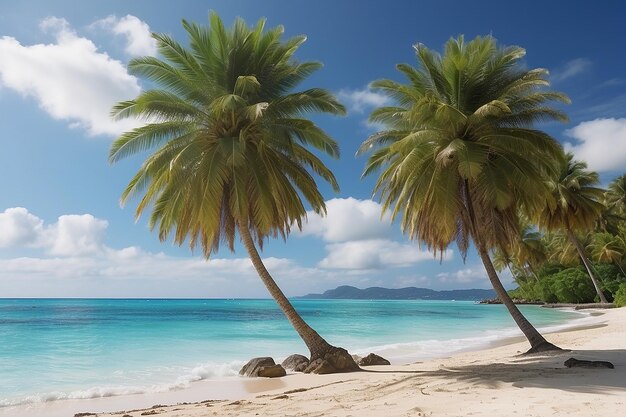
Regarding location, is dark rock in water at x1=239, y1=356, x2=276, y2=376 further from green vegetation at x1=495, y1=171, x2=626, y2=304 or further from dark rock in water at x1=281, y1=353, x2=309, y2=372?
green vegetation at x1=495, y1=171, x2=626, y2=304

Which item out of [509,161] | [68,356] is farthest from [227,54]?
[68,356]

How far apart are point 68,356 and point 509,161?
62.0 feet

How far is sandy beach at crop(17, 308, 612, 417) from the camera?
20.2 ft

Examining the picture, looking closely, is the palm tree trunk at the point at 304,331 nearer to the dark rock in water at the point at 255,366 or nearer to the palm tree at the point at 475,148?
the dark rock in water at the point at 255,366

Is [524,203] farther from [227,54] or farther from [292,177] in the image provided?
[227,54]

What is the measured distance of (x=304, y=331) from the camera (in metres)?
12.4

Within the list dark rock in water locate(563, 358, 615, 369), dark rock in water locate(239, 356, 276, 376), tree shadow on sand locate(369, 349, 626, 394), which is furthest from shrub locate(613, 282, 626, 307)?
dark rock in water locate(239, 356, 276, 376)

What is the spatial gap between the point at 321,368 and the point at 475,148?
7.33 m

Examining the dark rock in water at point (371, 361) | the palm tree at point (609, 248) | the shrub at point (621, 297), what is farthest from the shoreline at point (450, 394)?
the palm tree at point (609, 248)

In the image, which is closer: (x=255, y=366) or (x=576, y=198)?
(x=255, y=366)

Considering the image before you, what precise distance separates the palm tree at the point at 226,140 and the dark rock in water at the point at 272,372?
1.01 m

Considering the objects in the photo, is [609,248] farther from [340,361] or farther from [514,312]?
[340,361]

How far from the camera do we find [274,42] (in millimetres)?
13164

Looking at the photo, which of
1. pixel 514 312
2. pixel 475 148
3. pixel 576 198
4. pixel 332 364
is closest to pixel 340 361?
pixel 332 364
